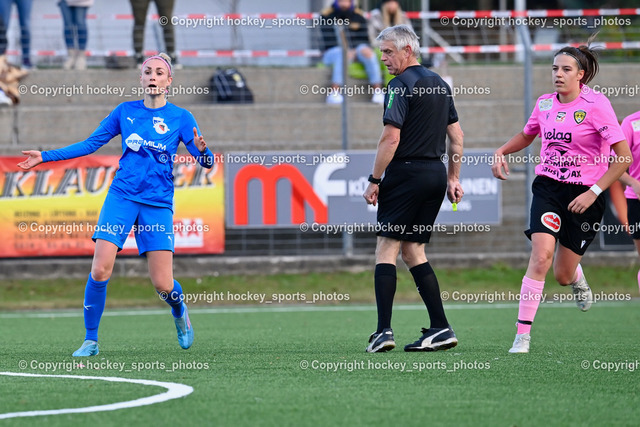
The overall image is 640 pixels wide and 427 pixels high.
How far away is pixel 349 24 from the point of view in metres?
17.3

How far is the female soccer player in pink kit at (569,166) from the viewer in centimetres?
711

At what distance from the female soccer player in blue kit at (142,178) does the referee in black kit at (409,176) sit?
129cm

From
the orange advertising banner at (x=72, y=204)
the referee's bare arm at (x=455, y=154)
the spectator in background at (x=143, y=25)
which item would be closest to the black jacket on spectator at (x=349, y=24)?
the spectator in background at (x=143, y=25)

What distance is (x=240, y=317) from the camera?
1180 cm

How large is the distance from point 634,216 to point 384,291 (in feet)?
7.31

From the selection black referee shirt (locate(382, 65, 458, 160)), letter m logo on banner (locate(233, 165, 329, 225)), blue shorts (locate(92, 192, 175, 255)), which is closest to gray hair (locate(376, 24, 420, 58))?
black referee shirt (locate(382, 65, 458, 160))

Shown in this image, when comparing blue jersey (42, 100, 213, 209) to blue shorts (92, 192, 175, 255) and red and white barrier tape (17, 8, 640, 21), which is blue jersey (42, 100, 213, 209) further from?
red and white barrier tape (17, 8, 640, 21)

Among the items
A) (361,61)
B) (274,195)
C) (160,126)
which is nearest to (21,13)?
(361,61)

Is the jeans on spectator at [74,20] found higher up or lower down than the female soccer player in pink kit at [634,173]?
higher up

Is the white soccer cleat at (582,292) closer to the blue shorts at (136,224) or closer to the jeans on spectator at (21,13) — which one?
the blue shorts at (136,224)

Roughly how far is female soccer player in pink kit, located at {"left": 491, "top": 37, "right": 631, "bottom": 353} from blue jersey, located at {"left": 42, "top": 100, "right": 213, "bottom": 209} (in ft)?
7.29

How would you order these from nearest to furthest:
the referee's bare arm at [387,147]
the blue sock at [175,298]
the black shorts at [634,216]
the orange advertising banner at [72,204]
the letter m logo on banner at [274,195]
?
the referee's bare arm at [387,147] → the blue sock at [175,298] → the black shorts at [634,216] → the orange advertising banner at [72,204] → the letter m logo on banner at [274,195]

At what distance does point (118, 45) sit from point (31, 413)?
1635 centimetres

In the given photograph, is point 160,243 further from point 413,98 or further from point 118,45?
point 118,45
